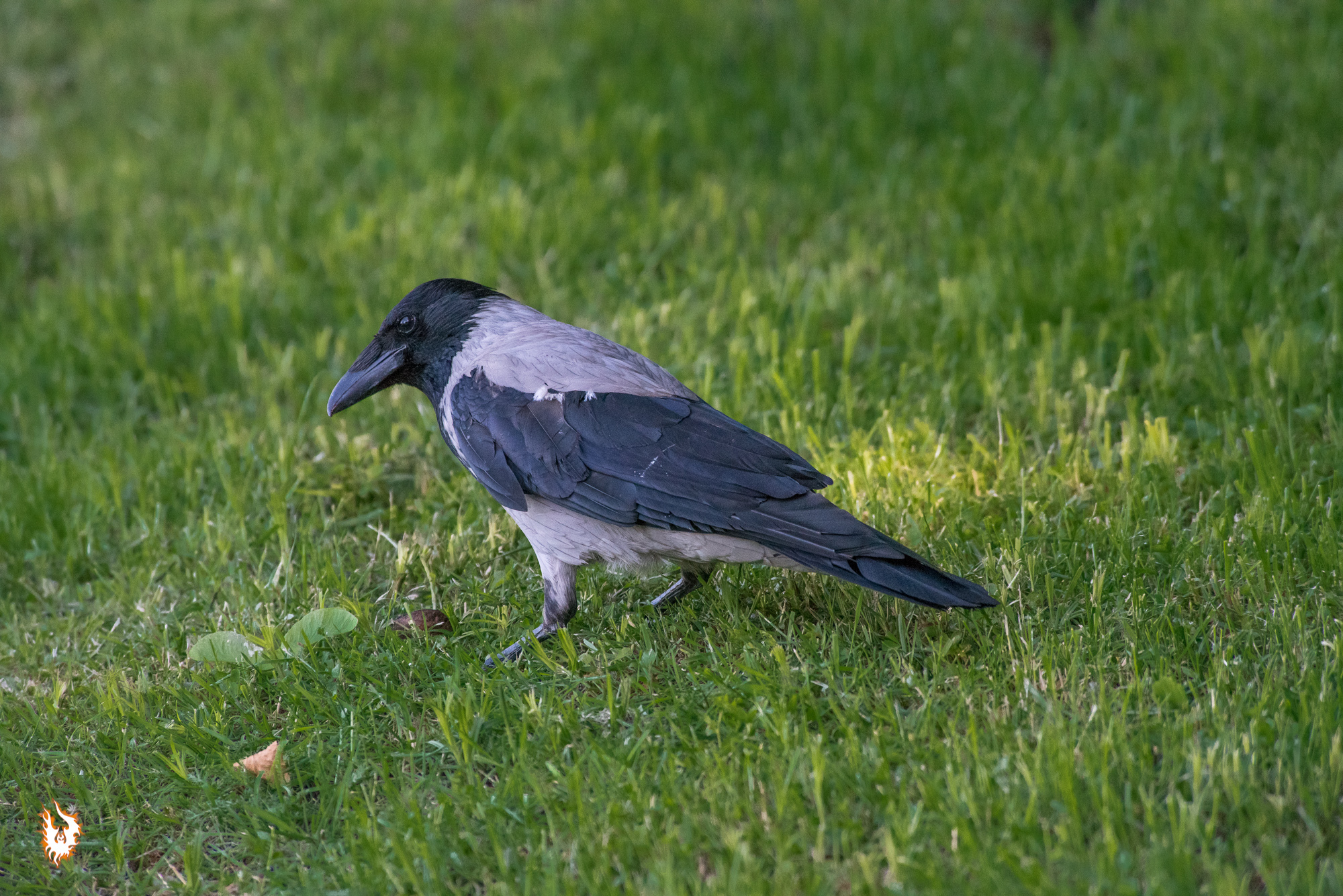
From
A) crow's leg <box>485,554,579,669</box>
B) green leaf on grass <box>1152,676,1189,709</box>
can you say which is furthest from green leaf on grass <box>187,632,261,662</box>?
green leaf on grass <box>1152,676,1189,709</box>

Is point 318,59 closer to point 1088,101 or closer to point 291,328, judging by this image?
point 291,328

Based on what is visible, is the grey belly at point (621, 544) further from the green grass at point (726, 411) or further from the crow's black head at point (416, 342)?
the crow's black head at point (416, 342)

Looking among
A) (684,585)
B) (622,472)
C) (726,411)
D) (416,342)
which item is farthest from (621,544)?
(726,411)

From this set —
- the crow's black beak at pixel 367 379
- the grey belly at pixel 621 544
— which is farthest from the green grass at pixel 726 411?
the crow's black beak at pixel 367 379

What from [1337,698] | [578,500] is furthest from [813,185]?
[1337,698]

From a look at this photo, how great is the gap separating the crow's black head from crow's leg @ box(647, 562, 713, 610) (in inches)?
36.3

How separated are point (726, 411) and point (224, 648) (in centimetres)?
193

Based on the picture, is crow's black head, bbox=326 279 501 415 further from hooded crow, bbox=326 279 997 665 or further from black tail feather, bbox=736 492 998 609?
black tail feather, bbox=736 492 998 609

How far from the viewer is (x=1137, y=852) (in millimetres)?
2596

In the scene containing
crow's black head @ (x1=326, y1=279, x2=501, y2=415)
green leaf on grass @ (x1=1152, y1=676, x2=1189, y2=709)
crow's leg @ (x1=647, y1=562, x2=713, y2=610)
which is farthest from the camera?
crow's black head @ (x1=326, y1=279, x2=501, y2=415)

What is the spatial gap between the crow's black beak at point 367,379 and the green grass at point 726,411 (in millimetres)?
481

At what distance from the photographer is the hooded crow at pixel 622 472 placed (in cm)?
317

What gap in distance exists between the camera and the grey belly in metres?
3.35

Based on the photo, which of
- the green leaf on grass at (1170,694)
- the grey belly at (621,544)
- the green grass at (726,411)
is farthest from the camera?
the grey belly at (621,544)
